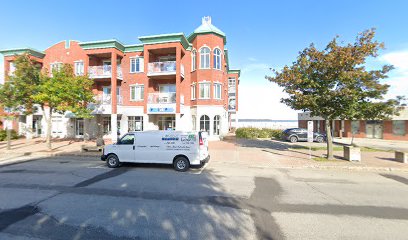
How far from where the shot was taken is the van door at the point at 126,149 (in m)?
9.73

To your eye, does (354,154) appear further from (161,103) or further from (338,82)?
(161,103)

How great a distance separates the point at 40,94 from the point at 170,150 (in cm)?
1163

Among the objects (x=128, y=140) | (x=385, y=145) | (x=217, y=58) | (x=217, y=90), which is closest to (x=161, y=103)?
(x=217, y=90)

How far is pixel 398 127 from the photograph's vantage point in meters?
24.4

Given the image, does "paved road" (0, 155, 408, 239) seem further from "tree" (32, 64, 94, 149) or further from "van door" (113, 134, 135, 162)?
"tree" (32, 64, 94, 149)

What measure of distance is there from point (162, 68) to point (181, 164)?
13.8 meters

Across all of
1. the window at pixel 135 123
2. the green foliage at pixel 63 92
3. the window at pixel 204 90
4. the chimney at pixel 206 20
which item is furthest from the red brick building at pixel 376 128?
the green foliage at pixel 63 92

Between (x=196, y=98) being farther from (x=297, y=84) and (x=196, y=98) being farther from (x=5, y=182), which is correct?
(x=5, y=182)

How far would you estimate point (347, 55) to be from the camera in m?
9.93

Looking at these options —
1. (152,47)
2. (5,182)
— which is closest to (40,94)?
(5,182)

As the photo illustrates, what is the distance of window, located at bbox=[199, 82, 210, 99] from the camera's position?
20938 mm

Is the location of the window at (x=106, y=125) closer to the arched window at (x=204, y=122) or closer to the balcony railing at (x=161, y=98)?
the balcony railing at (x=161, y=98)

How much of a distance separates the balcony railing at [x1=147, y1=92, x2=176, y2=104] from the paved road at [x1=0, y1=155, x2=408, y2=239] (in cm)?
1226

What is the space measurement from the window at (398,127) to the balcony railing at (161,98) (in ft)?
90.1
